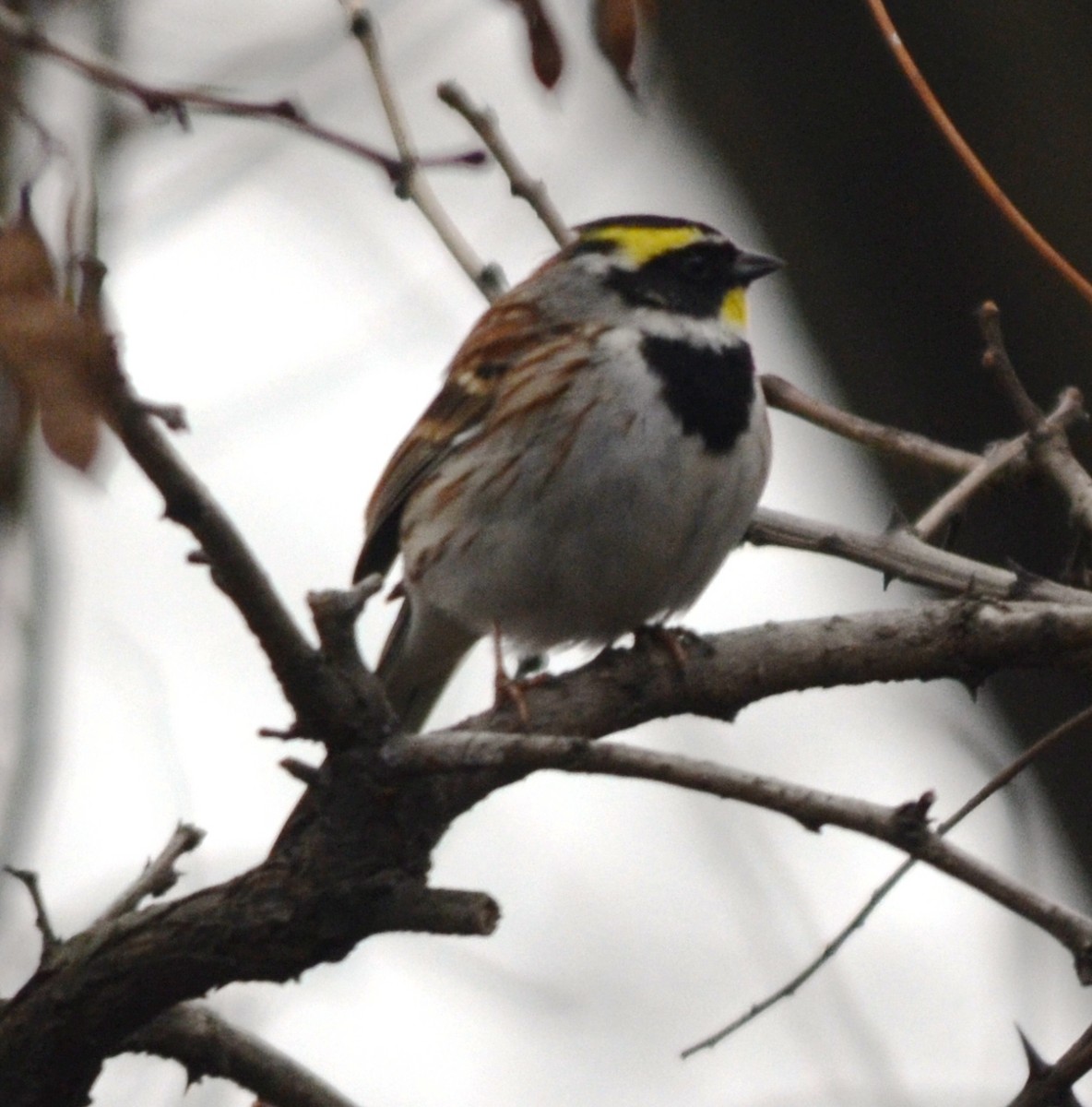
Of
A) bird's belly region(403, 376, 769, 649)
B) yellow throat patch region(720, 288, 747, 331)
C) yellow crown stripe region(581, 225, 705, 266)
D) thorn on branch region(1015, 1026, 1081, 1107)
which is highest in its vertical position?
yellow crown stripe region(581, 225, 705, 266)

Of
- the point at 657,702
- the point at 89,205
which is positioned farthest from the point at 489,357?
the point at 89,205

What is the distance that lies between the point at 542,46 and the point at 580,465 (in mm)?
1966

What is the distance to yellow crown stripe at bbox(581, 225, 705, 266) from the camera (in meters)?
5.89

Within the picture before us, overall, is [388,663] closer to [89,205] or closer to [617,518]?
[617,518]

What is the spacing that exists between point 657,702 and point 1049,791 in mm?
2092

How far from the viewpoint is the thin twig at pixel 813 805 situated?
2658 millimetres

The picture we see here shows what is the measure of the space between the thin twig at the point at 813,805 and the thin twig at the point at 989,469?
149 cm

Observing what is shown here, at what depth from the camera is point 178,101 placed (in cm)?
289

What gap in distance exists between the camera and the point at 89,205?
2.64m

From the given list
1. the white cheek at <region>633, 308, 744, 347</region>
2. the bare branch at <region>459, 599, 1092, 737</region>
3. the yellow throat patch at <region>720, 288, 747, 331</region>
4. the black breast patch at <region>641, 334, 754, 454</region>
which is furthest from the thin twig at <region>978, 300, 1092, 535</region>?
the yellow throat patch at <region>720, 288, 747, 331</region>

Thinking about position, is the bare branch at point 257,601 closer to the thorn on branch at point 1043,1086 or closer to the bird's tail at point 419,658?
the thorn on branch at point 1043,1086

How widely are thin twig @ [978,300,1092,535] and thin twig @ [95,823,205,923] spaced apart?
1852mm

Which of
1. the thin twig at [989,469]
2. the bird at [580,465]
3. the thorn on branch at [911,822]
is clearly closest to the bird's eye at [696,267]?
the bird at [580,465]

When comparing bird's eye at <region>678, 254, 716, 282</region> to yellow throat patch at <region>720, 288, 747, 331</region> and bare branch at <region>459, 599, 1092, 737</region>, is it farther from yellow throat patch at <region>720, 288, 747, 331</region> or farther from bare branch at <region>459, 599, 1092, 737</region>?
bare branch at <region>459, 599, 1092, 737</region>
